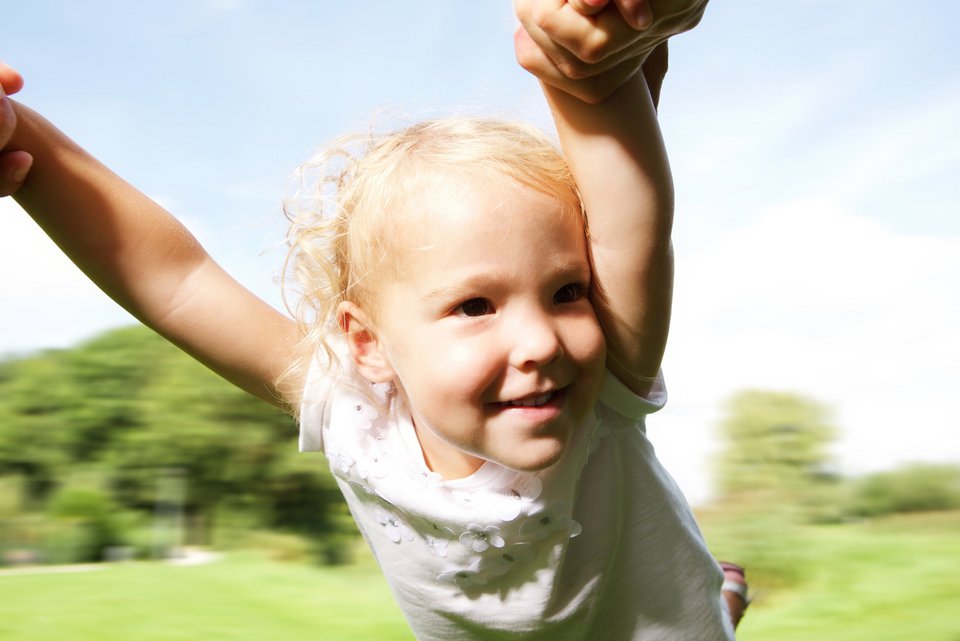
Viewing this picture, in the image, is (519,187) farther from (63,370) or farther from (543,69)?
(63,370)

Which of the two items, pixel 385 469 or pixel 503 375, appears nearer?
pixel 503 375

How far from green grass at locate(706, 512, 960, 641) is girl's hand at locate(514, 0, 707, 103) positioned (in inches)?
111

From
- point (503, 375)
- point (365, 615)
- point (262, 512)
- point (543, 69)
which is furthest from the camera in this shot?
point (262, 512)

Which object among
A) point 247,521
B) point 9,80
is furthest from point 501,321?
point 247,521

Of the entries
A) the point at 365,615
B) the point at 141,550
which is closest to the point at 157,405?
the point at 141,550

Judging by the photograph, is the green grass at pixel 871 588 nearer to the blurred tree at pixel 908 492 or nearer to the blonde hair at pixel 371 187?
the blurred tree at pixel 908 492

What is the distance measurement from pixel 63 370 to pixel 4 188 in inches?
200

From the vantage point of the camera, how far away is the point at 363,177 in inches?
47.1

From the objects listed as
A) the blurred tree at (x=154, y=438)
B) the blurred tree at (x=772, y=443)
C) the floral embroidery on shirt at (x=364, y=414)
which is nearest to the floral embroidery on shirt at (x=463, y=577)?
the floral embroidery on shirt at (x=364, y=414)

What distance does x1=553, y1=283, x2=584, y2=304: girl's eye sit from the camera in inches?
41.0

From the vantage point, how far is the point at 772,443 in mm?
4477

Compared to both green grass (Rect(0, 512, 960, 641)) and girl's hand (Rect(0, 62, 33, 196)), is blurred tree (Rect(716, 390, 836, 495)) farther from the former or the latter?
girl's hand (Rect(0, 62, 33, 196))

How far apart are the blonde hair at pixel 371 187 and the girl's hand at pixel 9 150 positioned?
325mm

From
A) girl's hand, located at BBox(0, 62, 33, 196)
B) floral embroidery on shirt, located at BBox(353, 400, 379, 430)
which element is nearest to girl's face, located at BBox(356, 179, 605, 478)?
floral embroidery on shirt, located at BBox(353, 400, 379, 430)
